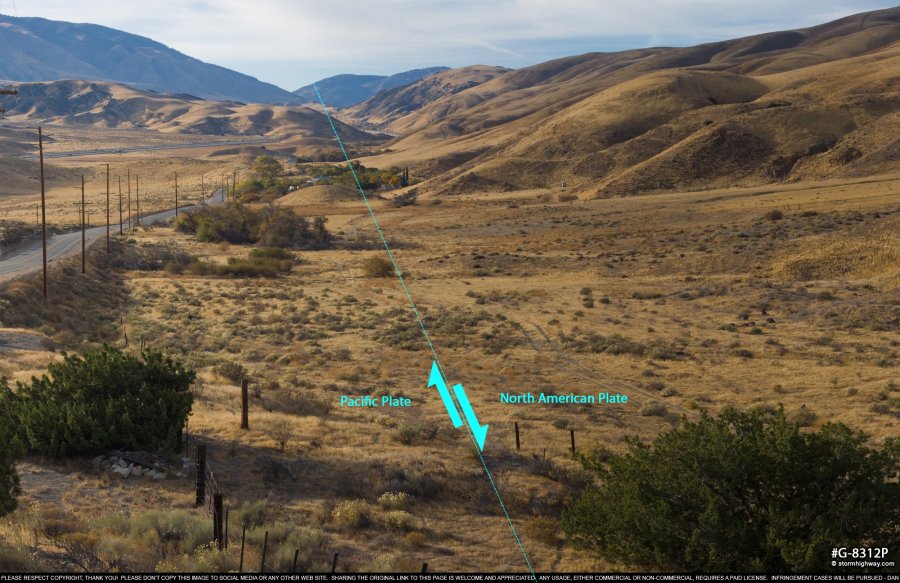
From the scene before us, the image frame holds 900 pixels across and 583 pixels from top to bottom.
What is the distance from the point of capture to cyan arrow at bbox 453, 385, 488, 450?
1917cm

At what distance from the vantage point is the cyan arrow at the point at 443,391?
21.2m

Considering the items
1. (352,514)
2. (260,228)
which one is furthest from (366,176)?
(352,514)

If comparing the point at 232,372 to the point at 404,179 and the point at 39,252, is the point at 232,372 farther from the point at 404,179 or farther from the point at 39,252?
the point at 404,179

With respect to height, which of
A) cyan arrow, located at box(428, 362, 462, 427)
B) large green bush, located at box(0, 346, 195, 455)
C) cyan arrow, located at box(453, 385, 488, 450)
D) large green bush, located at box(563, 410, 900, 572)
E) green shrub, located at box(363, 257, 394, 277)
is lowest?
cyan arrow, located at box(428, 362, 462, 427)

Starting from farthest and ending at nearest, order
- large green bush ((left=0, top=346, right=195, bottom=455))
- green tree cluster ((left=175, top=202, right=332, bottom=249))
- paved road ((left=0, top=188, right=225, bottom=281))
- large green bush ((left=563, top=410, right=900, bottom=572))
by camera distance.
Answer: green tree cluster ((left=175, top=202, right=332, bottom=249)) → paved road ((left=0, top=188, right=225, bottom=281)) → large green bush ((left=0, top=346, right=195, bottom=455)) → large green bush ((left=563, top=410, right=900, bottom=572))

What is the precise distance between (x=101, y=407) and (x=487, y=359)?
50.3 feet

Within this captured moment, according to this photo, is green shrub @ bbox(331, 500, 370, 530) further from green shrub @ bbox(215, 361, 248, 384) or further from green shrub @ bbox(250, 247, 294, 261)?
green shrub @ bbox(250, 247, 294, 261)

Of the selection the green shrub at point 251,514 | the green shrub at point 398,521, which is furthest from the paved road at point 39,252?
the green shrub at point 398,521

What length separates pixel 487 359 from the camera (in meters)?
28.3

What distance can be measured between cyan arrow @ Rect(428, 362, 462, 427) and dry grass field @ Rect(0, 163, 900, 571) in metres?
0.39

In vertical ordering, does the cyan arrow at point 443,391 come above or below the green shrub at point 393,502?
below

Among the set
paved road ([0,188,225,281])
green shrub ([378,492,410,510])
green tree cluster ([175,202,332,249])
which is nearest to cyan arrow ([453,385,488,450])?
green shrub ([378,492,410,510])

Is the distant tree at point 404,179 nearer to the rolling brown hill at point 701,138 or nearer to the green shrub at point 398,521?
the rolling brown hill at point 701,138

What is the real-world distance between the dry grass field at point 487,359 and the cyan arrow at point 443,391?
39 centimetres
